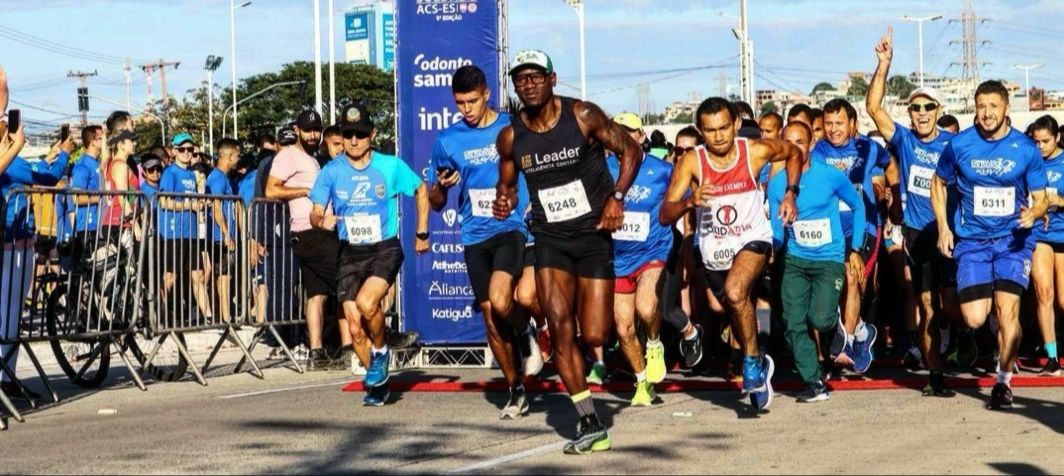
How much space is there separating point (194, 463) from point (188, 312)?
5.75 m

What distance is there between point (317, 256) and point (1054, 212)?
6.28 metres

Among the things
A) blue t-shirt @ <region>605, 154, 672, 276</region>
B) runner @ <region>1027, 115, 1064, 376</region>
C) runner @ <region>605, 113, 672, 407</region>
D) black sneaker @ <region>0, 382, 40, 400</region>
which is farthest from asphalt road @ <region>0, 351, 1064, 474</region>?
blue t-shirt @ <region>605, 154, 672, 276</region>

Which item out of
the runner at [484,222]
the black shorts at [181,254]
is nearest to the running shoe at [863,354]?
the runner at [484,222]

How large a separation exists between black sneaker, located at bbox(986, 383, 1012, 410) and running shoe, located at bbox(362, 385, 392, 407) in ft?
13.4

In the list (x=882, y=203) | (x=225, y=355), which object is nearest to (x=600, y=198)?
(x=882, y=203)

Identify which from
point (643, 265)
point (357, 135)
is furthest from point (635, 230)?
point (357, 135)

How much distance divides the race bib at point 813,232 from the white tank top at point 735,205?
1329 mm

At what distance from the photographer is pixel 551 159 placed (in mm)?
9922

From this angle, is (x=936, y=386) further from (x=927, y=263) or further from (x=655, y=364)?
(x=655, y=364)

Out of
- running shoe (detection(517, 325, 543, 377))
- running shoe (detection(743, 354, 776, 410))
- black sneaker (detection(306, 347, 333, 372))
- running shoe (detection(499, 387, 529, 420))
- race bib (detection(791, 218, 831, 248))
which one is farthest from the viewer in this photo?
black sneaker (detection(306, 347, 333, 372))

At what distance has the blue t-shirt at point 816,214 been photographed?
40.5 feet

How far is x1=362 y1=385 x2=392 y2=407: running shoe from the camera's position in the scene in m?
12.0

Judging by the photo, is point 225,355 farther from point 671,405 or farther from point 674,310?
point 671,405

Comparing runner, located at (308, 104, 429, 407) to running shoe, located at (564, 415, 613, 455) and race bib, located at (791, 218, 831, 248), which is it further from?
running shoe, located at (564, 415, 613, 455)
